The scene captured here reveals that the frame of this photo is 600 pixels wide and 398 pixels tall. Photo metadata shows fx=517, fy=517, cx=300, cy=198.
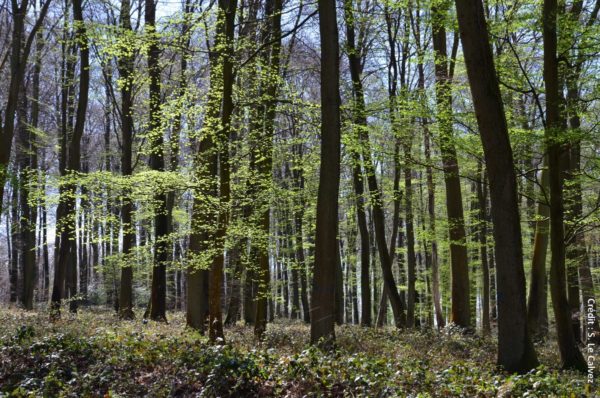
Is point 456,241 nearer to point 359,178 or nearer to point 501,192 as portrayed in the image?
Result: point 359,178

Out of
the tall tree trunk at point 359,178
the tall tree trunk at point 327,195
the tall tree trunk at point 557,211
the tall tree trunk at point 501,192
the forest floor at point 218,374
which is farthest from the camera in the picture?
the tall tree trunk at point 359,178

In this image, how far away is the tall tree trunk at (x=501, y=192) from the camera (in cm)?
780

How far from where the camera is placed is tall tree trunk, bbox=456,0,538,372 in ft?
25.6

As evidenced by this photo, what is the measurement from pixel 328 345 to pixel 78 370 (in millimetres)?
3910

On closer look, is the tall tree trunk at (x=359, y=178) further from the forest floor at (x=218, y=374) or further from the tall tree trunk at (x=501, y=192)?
the forest floor at (x=218, y=374)

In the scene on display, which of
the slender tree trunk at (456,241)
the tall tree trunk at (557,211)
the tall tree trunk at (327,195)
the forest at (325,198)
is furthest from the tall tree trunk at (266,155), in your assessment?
the tall tree trunk at (557,211)

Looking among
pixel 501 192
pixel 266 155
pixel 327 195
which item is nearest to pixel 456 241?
pixel 266 155

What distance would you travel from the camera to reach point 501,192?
26.0 feet

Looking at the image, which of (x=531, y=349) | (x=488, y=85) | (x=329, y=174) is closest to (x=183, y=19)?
(x=329, y=174)

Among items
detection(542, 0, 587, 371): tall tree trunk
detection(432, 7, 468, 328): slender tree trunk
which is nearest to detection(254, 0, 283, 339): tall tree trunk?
detection(432, 7, 468, 328): slender tree trunk

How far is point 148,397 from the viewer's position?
20.5 ft

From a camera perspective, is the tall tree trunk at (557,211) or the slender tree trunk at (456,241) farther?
the slender tree trunk at (456,241)

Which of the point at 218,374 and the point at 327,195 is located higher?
the point at 327,195

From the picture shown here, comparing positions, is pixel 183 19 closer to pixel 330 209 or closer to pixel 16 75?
pixel 330 209
